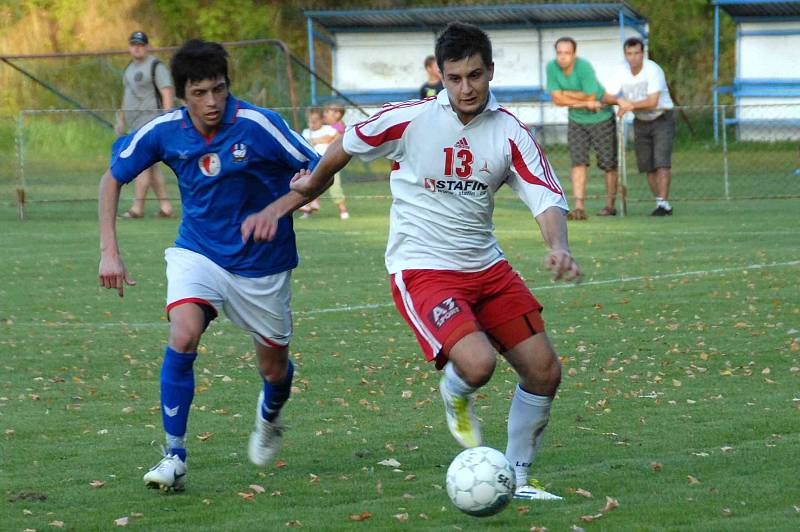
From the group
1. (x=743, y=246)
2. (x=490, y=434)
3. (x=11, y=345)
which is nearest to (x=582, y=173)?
(x=743, y=246)

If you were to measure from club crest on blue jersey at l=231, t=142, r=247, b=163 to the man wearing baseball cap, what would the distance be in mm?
12258

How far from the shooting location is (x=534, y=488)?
19.1 feet

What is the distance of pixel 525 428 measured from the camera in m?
5.91

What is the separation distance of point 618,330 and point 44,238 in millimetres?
9078

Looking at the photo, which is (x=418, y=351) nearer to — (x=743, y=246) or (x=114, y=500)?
(x=114, y=500)

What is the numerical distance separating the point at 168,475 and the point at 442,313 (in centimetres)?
131

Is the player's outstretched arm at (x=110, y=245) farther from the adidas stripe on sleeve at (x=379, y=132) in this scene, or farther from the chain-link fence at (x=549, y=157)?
the chain-link fence at (x=549, y=157)

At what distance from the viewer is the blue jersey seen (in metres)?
6.48

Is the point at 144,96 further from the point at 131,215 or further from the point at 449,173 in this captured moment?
the point at 449,173

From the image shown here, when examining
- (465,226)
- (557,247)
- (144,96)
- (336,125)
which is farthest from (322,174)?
(336,125)

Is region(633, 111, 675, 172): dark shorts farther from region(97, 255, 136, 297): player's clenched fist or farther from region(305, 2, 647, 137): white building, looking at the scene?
region(305, 2, 647, 137): white building

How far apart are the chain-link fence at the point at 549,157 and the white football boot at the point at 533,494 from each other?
1348 centimetres

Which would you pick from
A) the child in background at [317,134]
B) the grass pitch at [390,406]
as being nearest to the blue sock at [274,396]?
the grass pitch at [390,406]

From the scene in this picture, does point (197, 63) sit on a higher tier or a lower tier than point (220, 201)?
higher
